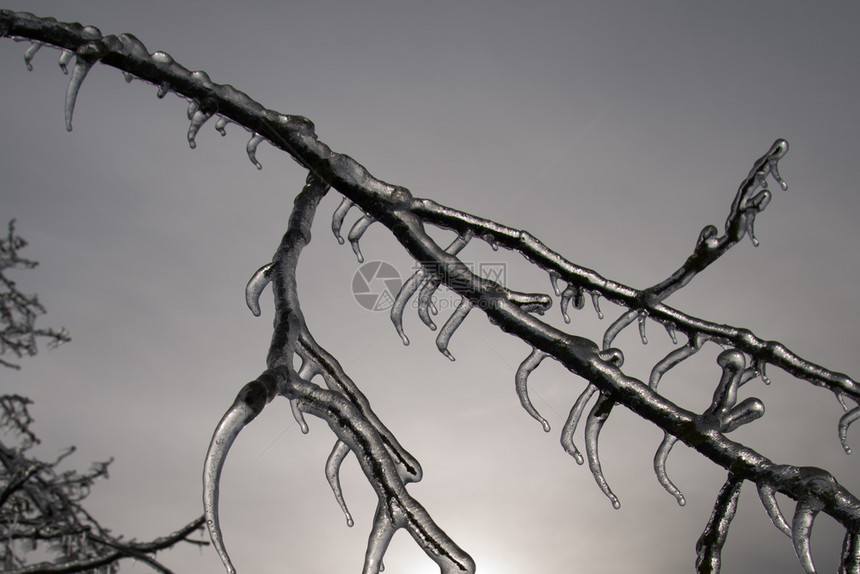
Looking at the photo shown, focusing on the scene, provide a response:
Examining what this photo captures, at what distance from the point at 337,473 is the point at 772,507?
31.8 inches

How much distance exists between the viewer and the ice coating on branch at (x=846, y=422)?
1.60 meters

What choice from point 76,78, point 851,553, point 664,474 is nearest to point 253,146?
point 76,78

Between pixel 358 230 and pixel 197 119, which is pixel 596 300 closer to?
pixel 358 230

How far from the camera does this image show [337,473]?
1.21m

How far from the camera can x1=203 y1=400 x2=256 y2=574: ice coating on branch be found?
2.75 ft

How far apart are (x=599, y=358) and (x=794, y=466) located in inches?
13.5

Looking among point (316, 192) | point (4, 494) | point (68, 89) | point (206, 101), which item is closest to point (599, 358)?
point (316, 192)

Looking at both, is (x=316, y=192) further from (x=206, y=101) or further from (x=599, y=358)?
(x=599, y=358)

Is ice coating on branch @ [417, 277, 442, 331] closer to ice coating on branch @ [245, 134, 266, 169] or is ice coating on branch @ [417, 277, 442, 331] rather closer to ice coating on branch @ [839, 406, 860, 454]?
ice coating on branch @ [245, 134, 266, 169]

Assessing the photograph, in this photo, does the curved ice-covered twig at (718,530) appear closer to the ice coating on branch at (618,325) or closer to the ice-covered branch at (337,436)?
the ice-covered branch at (337,436)

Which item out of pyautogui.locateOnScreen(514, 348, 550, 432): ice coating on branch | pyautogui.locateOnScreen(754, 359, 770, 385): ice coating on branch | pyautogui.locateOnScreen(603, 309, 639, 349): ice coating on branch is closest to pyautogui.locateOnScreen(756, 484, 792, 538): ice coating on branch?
pyautogui.locateOnScreen(514, 348, 550, 432): ice coating on branch

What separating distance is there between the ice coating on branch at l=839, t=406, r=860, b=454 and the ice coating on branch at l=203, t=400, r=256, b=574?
5.37ft

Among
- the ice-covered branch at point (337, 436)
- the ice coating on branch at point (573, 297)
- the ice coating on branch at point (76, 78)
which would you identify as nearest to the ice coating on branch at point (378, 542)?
the ice-covered branch at point (337, 436)

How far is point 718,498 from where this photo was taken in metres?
1.04
